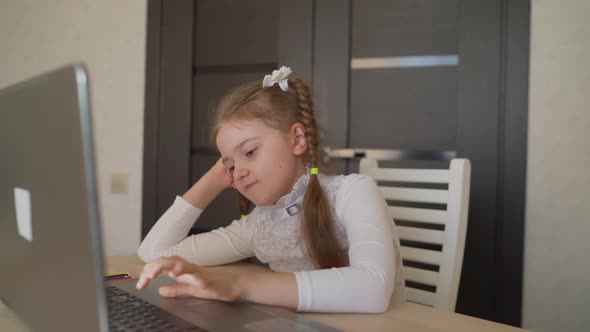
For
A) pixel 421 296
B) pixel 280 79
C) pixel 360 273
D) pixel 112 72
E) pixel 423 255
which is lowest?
pixel 421 296

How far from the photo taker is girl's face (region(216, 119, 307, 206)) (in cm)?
101

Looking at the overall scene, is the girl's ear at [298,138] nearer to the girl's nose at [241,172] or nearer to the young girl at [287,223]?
the young girl at [287,223]

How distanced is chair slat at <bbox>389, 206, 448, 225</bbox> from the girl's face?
47 centimetres

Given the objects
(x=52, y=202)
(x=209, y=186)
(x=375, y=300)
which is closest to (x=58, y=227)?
(x=52, y=202)

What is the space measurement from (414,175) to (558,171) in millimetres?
641

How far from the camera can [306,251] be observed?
41.9 inches

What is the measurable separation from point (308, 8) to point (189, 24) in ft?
1.92

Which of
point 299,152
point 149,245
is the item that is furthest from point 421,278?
point 149,245

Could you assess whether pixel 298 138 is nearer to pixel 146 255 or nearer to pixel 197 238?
pixel 197 238

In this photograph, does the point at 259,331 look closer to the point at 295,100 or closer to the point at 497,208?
the point at 295,100

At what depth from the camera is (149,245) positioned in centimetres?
116

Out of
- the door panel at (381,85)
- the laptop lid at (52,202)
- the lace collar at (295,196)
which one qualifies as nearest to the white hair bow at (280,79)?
the lace collar at (295,196)

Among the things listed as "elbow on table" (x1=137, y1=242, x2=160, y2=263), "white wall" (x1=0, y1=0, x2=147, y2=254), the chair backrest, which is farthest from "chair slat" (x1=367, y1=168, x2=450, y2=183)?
"white wall" (x1=0, y1=0, x2=147, y2=254)

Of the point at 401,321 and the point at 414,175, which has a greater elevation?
the point at 414,175
